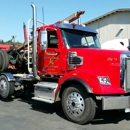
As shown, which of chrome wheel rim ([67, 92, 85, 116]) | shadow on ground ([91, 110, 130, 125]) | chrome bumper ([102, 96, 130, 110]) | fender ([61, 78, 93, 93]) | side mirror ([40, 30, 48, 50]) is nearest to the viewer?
chrome bumper ([102, 96, 130, 110])

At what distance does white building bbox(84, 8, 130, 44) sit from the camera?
1797 cm

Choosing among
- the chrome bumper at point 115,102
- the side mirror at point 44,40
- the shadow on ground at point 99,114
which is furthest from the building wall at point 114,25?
the chrome bumper at point 115,102

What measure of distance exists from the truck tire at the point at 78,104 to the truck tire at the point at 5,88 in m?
2.65

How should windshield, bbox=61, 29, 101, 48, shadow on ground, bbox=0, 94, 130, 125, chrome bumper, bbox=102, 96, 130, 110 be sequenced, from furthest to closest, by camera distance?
windshield, bbox=61, 29, 101, 48, shadow on ground, bbox=0, 94, 130, 125, chrome bumper, bbox=102, 96, 130, 110

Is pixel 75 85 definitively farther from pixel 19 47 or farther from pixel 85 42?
pixel 19 47

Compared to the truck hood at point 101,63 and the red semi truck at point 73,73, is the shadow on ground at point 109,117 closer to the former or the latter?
the red semi truck at point 73,73

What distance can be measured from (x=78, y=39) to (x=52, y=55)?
3.02 ft

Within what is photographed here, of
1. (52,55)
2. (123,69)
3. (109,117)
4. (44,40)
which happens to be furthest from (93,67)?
(44,40)

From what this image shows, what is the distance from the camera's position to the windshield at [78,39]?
6.79 m

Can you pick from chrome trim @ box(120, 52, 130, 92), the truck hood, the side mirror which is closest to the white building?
the side mirror

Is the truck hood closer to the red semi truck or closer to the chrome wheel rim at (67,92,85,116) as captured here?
the red semi truck

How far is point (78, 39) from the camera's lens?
7.01m

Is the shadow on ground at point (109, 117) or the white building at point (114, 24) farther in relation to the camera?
the white building at point (114, 24)

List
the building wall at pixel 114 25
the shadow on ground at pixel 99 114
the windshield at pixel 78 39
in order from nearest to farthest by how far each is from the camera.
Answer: the shadow on ground at pixel 99 114 < the windshield at pixel 78 39 < the building wall at pixel 114 25
